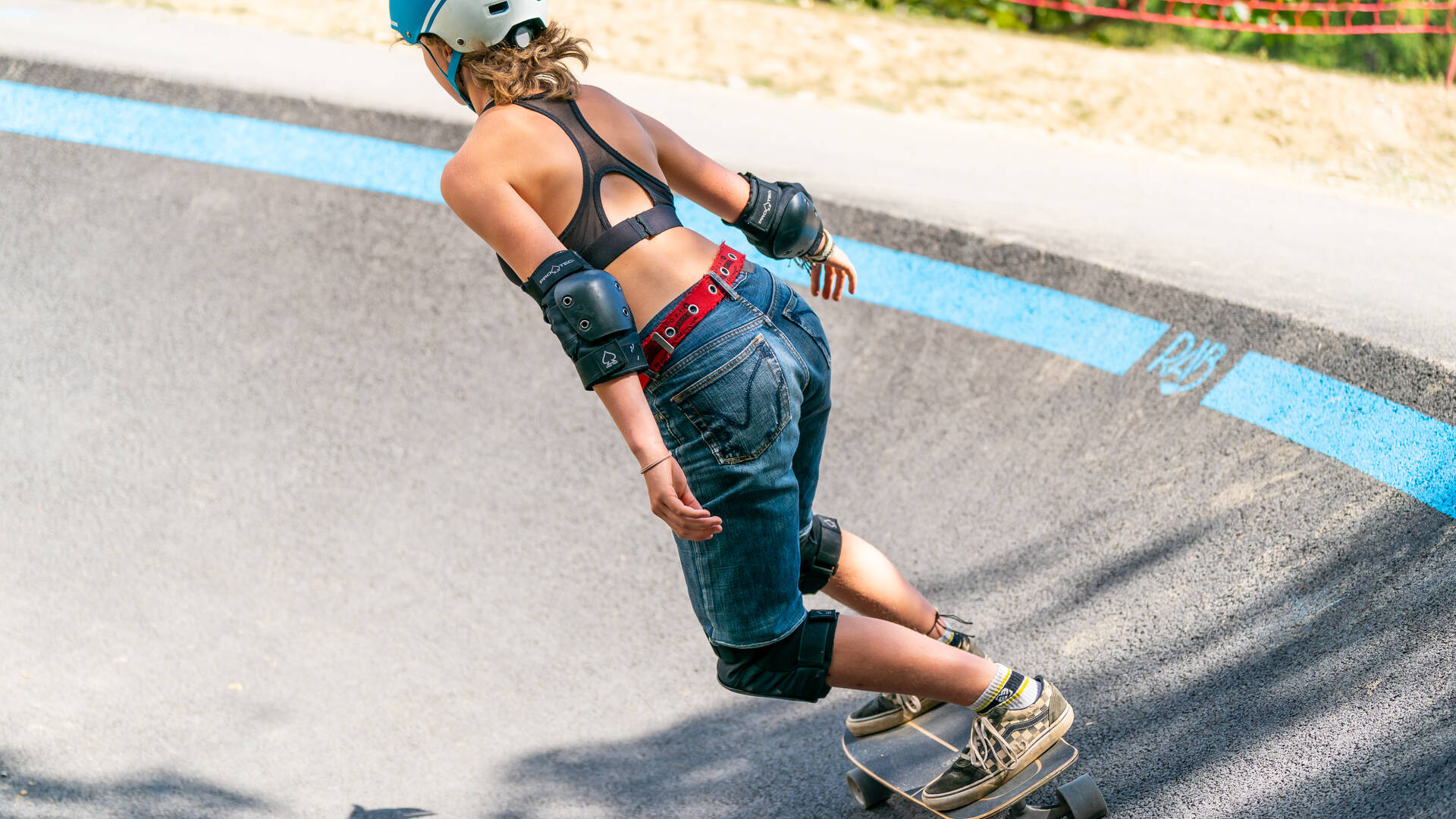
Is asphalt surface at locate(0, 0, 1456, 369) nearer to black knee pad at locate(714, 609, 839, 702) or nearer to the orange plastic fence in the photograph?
black knee pad at locate(714, 609, 839, 702)

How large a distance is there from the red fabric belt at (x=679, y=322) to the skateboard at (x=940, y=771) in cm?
127

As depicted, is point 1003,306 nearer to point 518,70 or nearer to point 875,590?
point 875,590

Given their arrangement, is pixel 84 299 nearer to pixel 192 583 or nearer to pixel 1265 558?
pixel 192 583

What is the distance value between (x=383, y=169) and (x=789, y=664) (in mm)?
4586

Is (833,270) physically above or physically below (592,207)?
below

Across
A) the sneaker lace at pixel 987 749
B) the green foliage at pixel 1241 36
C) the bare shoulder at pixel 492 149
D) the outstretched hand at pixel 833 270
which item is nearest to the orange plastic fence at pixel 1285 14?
the green foliage at pixel 1241 36

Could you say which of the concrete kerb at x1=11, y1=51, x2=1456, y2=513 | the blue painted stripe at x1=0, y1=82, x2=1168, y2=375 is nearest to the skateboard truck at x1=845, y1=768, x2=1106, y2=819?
the concrete kerb at x1=11, y1=51, x2=1456, y2=513

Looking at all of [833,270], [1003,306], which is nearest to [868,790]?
[833,270]

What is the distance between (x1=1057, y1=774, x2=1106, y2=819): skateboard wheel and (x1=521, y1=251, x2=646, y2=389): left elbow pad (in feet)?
4.61

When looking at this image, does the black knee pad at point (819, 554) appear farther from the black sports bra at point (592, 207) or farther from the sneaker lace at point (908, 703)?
the black sports bra at point (592, 207)

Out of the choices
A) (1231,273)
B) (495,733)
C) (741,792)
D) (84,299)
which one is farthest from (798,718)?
(84,299)

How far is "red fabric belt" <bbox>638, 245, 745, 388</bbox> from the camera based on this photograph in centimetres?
210

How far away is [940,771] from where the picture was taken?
2652mm

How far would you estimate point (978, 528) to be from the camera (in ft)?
12.1
